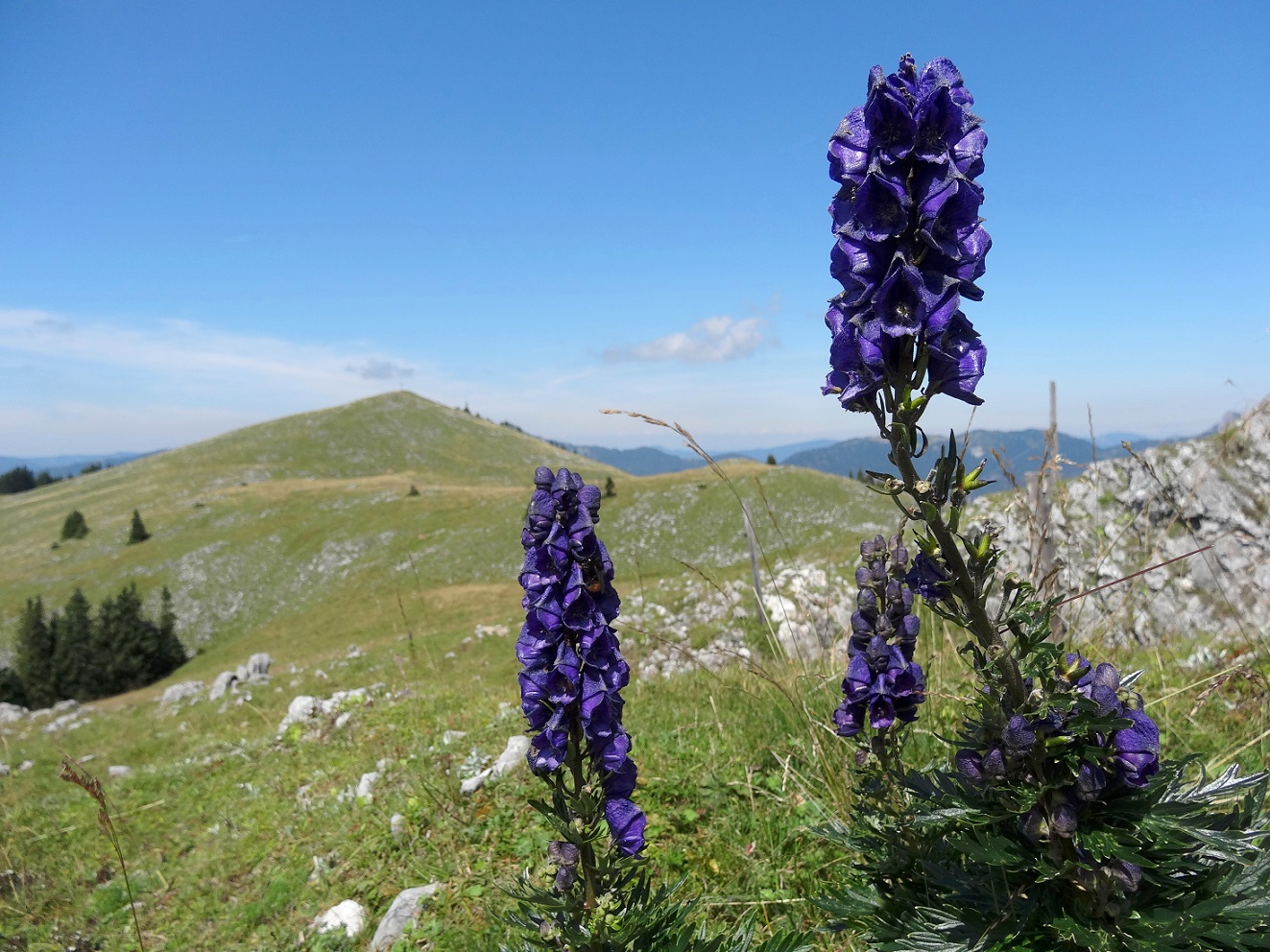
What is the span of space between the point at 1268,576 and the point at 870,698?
49.2ft

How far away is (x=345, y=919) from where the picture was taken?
452 centimetres

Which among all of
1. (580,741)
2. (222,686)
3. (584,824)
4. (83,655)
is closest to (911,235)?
(580,741)

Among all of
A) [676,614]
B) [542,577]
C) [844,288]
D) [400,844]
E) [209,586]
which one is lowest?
[209,586]

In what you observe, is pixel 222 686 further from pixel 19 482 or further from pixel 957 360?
Result: pixel 19 482

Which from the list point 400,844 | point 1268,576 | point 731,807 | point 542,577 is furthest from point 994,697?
point 1268,576

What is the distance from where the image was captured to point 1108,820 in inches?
76.5

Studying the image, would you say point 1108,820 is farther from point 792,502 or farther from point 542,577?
point 792,502

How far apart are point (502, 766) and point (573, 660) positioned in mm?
3816

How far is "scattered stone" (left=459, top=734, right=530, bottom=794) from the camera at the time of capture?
552 cm

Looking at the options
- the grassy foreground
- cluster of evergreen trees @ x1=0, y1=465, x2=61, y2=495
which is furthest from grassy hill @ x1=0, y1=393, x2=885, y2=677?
cluster of evergreen trees @ x1=0, y1=465, x2=61, y2=495

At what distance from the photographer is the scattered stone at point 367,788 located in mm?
5932

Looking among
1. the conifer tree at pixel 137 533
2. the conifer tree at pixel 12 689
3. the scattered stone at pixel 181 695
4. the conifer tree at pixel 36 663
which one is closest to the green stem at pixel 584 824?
the scattered stone at pixel 181 695

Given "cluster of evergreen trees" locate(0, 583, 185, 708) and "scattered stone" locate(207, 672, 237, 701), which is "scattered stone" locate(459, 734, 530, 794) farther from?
"cluster of evergreen trees" locate(0, 583, 185, 708)

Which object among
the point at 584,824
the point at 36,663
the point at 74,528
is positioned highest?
the point at 584,824
